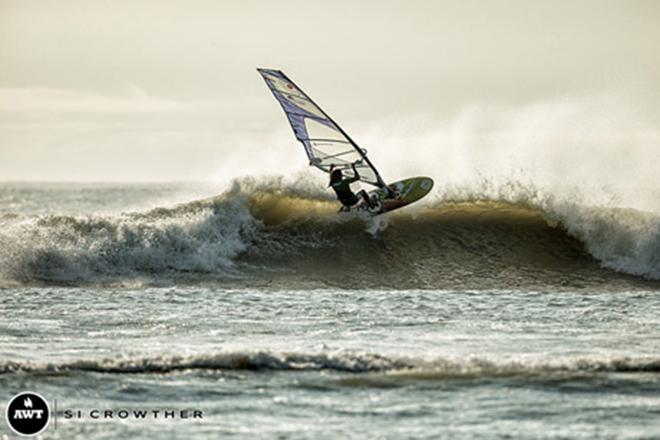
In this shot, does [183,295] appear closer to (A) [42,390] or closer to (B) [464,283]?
(B) [464,283]

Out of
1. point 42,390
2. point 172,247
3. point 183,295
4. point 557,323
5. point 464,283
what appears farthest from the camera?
point 172,247

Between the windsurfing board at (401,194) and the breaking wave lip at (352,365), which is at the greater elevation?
the windsurfing board at (401,194)

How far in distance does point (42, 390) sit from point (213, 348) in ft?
6.66

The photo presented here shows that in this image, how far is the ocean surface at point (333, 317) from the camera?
9305 mm

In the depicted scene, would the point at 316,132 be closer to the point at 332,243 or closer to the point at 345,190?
the point at 345,190

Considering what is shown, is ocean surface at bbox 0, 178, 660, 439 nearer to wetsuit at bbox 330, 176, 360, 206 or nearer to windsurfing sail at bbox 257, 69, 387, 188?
wetsuit at bbox 330, 176, 360, 206

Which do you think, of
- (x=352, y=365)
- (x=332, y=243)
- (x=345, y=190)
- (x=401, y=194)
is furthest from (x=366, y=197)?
(x=352, y=365)

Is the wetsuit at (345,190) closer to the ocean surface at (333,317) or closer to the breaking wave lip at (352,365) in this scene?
the ocean surface at (333,317)

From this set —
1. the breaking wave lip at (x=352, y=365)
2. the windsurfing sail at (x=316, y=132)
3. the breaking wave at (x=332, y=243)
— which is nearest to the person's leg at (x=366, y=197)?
the windsurfing sail at (x=316, y=132)

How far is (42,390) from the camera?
9.96 meters

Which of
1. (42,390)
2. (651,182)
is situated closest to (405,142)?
(651,182)

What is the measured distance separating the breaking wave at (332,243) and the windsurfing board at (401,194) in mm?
699

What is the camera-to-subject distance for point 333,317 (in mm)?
13578

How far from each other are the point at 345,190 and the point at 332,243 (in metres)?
2.33
